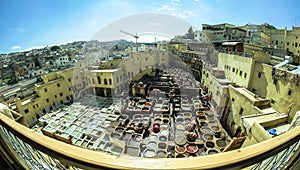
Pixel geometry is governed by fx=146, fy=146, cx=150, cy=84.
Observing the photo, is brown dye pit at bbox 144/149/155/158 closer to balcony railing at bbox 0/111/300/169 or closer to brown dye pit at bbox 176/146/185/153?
brown dye pit at bbox 176/146/185/153

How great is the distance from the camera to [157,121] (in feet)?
34.2

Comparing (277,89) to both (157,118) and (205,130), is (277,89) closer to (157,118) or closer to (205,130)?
(205,130)

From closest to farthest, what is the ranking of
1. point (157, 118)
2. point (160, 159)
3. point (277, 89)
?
1. point (160, 159)
2. point (277, 89)
3. point (157, 118)

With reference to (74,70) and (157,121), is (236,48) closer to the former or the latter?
(157,121)

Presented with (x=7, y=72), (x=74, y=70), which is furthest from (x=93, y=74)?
(x=7, y=72)

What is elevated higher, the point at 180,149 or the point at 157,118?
the point at 157,118

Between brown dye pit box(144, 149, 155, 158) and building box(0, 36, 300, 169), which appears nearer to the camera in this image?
building box(0, 36, 300, 169)

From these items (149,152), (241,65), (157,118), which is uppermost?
(241,65)

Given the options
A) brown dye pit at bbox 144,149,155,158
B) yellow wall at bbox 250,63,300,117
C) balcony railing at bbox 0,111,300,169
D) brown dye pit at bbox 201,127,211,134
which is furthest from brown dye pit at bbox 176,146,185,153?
balcony railing at bbox 0,111,300,169

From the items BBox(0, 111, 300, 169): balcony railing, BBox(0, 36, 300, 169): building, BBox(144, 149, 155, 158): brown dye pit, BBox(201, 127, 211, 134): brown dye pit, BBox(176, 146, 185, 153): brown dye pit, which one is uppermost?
BBox(0, 111, 300, 169): balcony railing

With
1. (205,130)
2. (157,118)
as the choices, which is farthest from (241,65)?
(157,118)

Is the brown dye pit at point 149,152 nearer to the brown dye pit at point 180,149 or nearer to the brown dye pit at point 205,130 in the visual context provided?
the brown dye pit at point 180,149

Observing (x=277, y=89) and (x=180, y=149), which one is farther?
(x=277, y=89)

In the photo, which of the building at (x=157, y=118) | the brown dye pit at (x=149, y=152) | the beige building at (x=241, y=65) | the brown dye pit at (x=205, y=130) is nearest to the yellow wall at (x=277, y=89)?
the building at (x=157, y=118)
